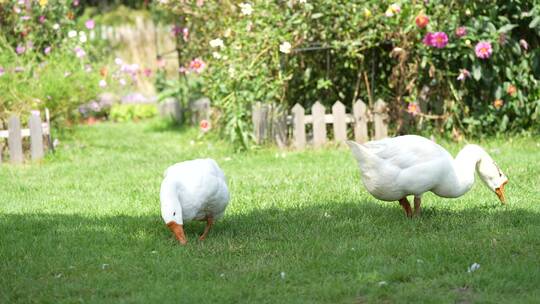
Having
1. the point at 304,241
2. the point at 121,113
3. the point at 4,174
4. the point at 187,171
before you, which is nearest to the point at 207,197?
the point at 187,171

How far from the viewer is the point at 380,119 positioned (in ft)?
32.8

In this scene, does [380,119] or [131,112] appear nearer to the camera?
[380,119]

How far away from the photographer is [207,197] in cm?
521

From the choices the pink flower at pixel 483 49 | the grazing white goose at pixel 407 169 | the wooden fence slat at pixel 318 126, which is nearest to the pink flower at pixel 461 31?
the pink flower at pixel 483 49

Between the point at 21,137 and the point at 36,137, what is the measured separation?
0.57 feet

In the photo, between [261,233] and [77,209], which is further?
[77,209]

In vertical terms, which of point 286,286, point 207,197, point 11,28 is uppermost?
point 11,28

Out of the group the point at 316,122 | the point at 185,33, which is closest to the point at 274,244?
the point at 316,122

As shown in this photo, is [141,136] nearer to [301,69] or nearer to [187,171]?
[301,69]

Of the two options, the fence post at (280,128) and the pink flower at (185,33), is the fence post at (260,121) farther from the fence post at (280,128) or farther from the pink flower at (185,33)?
the pink flower at (185,33)

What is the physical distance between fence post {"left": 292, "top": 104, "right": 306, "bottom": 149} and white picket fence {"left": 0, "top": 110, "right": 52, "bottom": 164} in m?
3.06

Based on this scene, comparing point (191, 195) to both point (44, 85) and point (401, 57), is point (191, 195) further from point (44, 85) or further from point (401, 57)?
point (44, 85)

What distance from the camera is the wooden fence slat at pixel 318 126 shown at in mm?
9875

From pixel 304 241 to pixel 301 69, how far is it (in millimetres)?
5537
